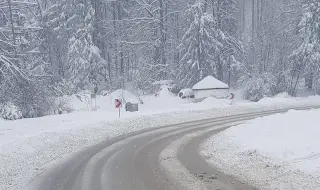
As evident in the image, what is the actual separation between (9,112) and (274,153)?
1551 cm

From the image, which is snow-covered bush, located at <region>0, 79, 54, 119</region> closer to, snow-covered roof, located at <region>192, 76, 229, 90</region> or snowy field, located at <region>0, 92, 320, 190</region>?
snowy field, located at <region>0, 92, 320, 190</region>

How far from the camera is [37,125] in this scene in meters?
16.3

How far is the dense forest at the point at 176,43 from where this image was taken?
38188mm

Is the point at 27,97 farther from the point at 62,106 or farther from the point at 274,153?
the point at 274,153

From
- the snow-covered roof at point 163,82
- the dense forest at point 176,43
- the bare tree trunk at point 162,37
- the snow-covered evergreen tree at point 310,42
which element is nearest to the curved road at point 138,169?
the dense forest at point 176,43

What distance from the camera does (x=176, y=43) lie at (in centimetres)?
4438

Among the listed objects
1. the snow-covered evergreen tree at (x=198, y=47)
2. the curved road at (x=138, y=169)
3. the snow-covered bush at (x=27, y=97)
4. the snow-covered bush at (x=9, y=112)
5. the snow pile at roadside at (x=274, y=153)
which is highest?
the snow-covered evergreen tree at (x=198, y=47)

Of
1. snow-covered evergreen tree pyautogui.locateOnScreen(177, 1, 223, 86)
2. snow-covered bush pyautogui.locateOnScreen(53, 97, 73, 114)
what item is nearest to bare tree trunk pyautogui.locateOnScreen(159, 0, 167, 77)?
snow-covered evergreen tree pyautogui.locateOnScreen(177, 1, 223, 86)

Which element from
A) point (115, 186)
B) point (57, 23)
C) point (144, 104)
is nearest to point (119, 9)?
point (57, 23)

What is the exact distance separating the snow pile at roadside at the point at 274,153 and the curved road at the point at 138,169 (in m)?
0.56

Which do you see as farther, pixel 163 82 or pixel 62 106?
pixel 163 82

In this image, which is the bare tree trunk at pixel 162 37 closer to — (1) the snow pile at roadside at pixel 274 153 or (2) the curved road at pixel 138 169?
(2) the curved road at pixel 138 169

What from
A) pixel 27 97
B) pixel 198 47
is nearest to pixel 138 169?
pixel 27 97

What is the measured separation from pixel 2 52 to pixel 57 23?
85.4ft
